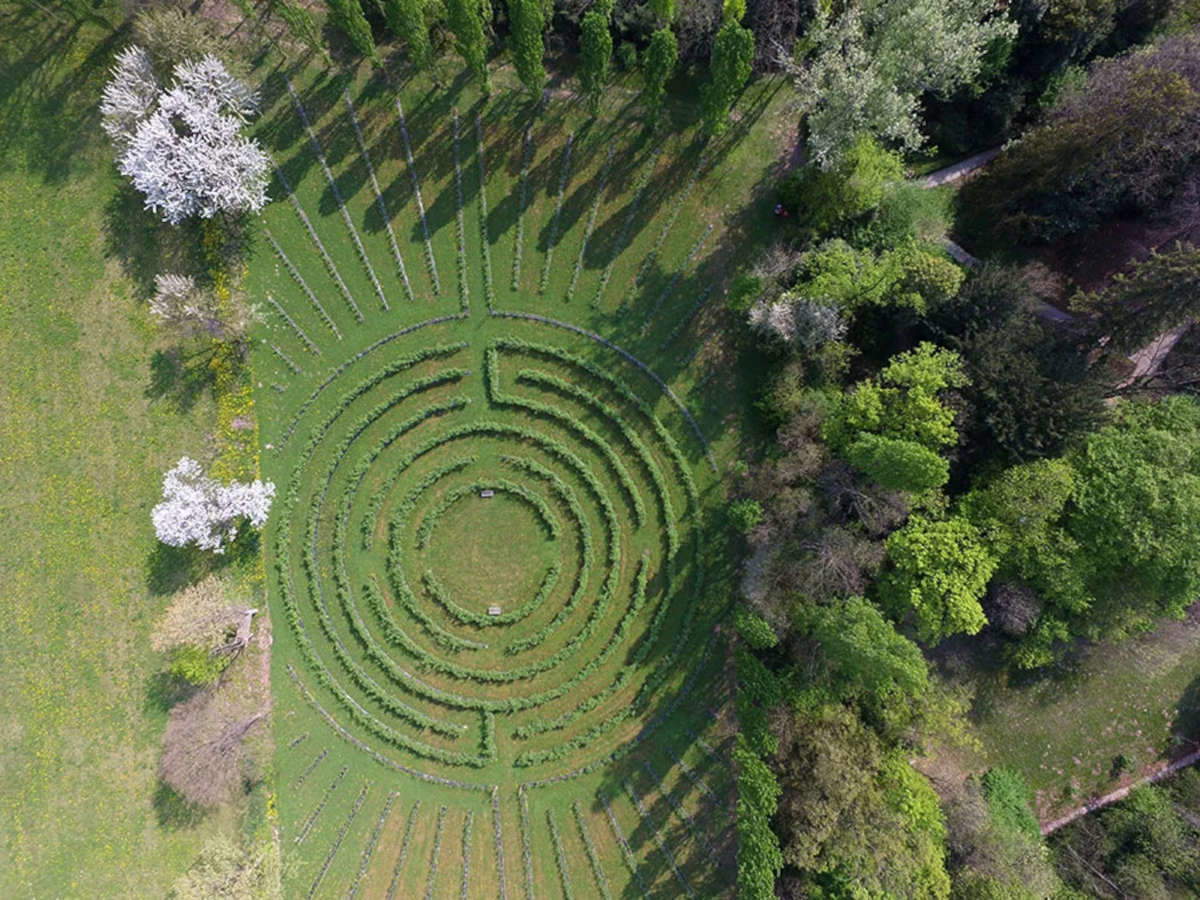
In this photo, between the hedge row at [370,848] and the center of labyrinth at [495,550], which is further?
the center of labyrinth at [495,550]

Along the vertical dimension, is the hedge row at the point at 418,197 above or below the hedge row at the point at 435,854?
above

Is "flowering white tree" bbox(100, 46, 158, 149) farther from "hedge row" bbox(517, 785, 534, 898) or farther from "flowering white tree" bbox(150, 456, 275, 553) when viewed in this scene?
"hedge row" bbox(517, 785, 534, 898)

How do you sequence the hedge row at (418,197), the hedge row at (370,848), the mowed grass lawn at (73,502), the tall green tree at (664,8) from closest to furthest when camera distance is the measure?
the tall green tree at (664,8) < the mowed grass lawn at (73,502) < the hedge row at (370,848) < the hedge row at (418,197)

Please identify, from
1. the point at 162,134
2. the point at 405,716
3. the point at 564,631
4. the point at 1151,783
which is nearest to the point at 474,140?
the point at 162,134

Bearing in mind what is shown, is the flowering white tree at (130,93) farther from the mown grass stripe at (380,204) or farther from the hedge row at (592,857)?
the hedge row at (592,857)

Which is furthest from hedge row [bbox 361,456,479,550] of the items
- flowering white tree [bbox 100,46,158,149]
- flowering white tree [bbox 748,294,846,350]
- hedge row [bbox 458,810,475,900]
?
flowering white tree [bbox 100,46,158,149]

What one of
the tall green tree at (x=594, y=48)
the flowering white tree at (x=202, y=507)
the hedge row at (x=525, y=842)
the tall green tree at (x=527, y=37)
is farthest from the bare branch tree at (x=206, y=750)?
the tall green tree at (x=594, y=48)
